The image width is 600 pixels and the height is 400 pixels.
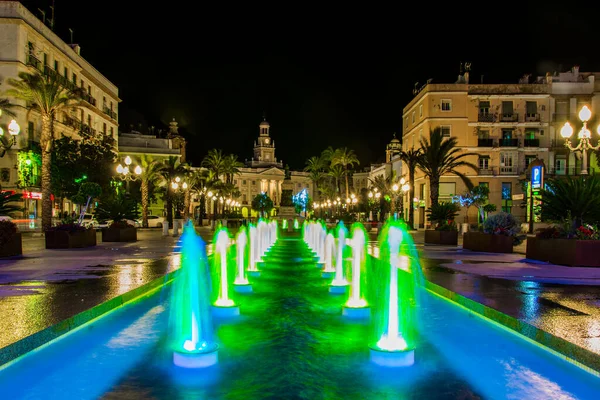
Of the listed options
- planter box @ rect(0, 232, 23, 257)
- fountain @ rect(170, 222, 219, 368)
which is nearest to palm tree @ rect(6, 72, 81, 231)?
planter box @ rect(0, 232, 23, 257)

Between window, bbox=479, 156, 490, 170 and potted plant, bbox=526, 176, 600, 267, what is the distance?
43.7 metres

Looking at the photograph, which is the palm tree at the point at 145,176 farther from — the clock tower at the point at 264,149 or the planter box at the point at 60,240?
the clock tower at the point at 264,149

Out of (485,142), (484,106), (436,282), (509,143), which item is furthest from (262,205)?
(436,282)

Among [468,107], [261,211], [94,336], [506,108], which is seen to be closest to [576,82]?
[506,108]

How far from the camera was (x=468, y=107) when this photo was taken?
195 feet

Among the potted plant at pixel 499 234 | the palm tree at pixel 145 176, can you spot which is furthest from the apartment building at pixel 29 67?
the potted plant at pixel 499 234

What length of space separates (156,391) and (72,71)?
50969 millimetres

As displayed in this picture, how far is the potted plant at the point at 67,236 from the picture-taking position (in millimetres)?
21562

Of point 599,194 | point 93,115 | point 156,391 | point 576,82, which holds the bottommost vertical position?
point 156,391

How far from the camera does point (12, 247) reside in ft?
56.1

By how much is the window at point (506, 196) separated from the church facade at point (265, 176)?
93954 mm

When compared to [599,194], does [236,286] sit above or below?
below

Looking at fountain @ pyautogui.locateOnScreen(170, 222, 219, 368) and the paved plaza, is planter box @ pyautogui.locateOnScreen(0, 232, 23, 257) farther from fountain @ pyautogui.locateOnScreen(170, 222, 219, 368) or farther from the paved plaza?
fountain @ pyautogui.locateOnScreen(170, 222, 219, 368)

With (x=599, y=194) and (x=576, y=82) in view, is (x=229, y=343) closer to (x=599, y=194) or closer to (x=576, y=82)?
(x=599, y=194)
